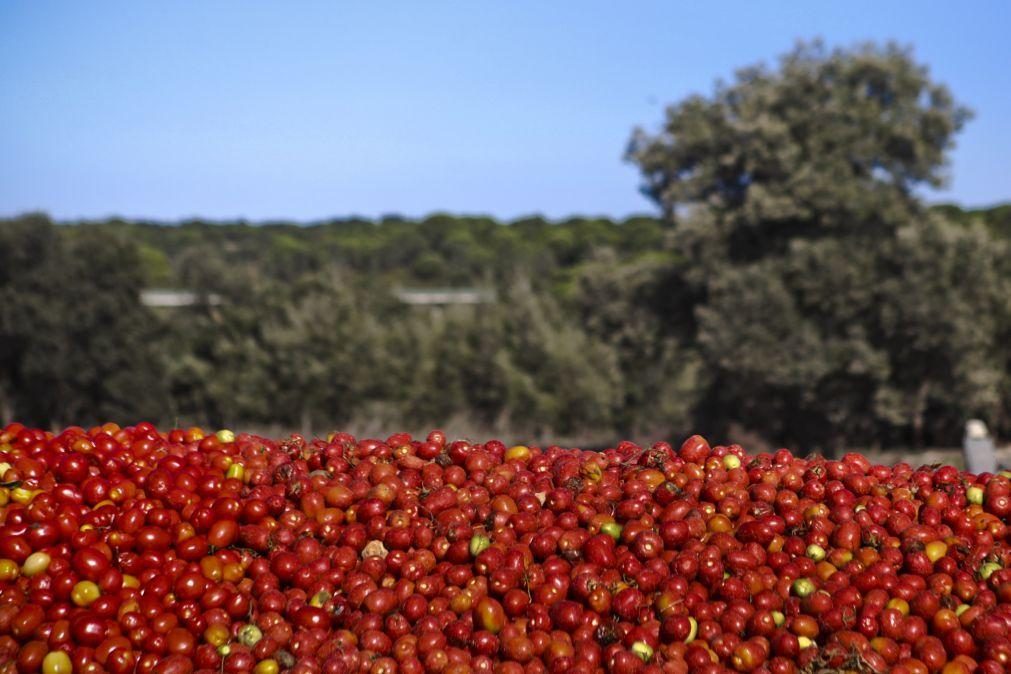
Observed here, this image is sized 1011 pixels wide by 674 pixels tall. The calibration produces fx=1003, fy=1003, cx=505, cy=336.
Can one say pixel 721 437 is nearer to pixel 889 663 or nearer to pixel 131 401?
pixel 131 401

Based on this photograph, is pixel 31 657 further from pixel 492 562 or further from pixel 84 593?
pixel 492 562

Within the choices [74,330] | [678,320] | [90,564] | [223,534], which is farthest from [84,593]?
[74,330]

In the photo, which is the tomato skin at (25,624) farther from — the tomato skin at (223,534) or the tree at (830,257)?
the tree at (830,257)

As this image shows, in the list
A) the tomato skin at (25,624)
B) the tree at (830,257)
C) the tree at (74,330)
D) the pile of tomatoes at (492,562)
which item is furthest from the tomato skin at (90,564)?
the tree at (74,330)

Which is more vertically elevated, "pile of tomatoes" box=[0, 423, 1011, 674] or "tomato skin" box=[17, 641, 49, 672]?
"pile of tomatoes" box=[0, 423, 1011, 674]

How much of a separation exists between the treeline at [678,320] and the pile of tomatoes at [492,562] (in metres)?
14.3

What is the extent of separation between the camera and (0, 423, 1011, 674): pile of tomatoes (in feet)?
10.3

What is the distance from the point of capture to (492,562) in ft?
11.4

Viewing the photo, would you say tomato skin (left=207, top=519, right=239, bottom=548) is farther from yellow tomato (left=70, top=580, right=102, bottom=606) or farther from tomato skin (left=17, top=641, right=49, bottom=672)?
tomato skin (left=17, top=641, right=49, bottom=672)

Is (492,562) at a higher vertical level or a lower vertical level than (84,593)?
higher

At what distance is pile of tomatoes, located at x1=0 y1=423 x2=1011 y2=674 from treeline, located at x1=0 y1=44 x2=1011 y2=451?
46.8 feet

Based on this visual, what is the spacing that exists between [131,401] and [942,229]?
18001 mm

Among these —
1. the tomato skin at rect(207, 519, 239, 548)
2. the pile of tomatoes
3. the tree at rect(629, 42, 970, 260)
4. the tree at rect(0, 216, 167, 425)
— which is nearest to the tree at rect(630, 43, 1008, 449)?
the tree at rect(629, 42, 970, 260)

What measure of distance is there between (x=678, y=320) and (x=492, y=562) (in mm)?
18086
